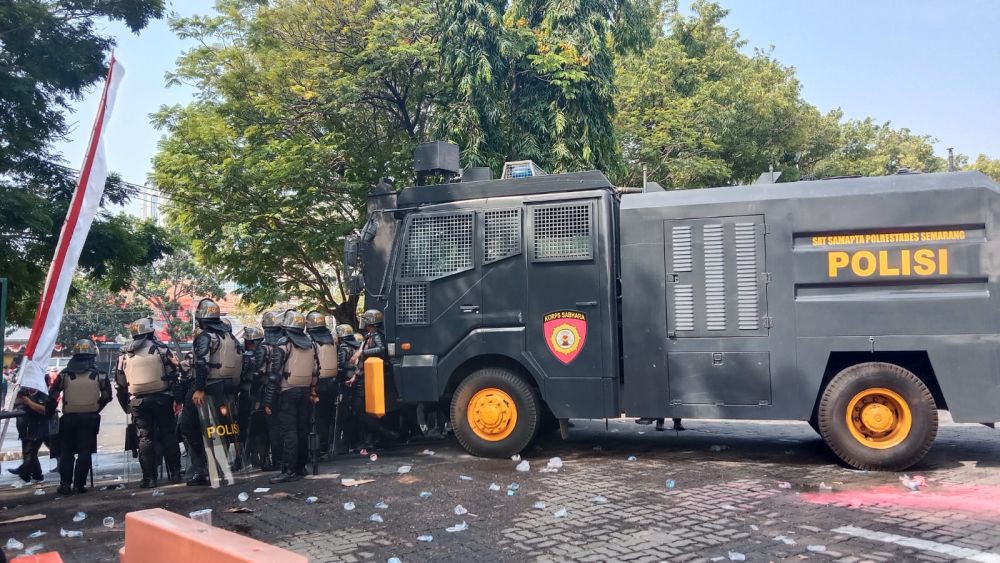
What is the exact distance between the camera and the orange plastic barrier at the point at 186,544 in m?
3.10

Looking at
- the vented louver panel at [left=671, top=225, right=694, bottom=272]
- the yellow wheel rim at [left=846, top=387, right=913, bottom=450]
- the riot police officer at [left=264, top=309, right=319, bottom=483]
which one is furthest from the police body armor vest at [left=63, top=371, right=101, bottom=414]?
the yellow wheel rim at [left=846, top=387, right=913, bottom=450]

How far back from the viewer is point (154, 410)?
25.9 ft

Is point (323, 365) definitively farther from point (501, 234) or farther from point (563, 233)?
point (563, 233)

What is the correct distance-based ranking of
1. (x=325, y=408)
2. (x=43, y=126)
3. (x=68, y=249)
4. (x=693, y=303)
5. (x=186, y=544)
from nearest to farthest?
(x=186, y=544) → (x=68, y=249) → (x=693, y=303) → (x=325, y=408) → (x=43, y=126)

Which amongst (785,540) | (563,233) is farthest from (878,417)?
(563,233)

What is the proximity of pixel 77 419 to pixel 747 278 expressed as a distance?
7.08m

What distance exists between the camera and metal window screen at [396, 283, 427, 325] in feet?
28.3

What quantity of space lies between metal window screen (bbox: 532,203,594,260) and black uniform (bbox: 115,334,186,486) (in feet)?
13.6

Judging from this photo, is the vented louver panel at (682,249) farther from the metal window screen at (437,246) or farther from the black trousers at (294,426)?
the black trousers at (294,426)

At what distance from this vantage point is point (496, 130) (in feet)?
43.5

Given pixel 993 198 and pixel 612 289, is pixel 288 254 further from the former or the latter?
pixel 993 198

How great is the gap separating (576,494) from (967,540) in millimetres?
2951

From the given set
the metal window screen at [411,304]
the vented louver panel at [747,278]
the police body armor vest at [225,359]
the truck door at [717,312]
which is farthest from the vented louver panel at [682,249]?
the police body armor vest at [225,359]

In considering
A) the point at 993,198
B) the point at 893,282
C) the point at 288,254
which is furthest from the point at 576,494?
the point at 288,254
